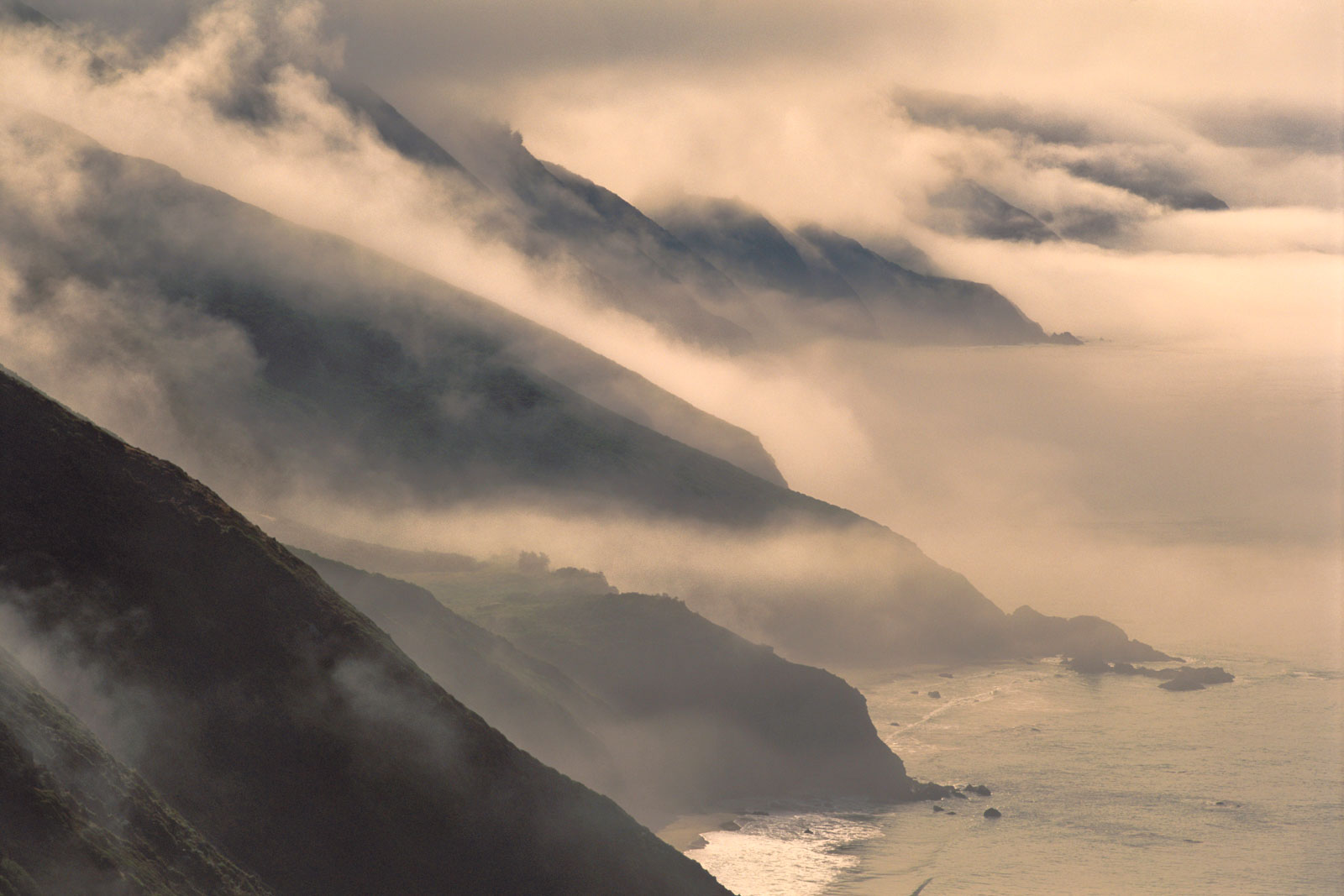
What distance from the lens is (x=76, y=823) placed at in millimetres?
39250

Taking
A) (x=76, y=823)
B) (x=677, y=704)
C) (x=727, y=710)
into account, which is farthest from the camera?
(x=727, y=710)

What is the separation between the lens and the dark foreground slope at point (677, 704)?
156500 mm

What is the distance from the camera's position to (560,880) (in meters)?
61.5

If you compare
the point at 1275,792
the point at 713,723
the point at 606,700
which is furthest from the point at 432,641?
the point at 1275,792

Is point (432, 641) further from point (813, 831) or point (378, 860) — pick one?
point (378, 860)

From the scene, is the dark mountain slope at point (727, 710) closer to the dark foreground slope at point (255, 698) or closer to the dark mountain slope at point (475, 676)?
the dark mountain slope at point (475, 676)

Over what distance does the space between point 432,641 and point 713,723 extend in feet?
164

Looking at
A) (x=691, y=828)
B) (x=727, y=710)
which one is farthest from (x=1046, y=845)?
(x=691, y=828)

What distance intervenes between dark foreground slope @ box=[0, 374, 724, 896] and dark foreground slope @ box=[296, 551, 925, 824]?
285ft

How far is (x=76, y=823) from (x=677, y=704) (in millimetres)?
140993

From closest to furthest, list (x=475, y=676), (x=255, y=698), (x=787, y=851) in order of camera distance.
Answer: (x=255, y=698) → (x=475, y=676) → (x=787, y=851)

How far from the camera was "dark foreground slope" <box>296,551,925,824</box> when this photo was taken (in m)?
156

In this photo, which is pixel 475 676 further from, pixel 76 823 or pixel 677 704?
pixel 76 823

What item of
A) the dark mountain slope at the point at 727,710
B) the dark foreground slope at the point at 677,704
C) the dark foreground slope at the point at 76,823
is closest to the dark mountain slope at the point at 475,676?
the dark foreground slope at the point at 677,704
